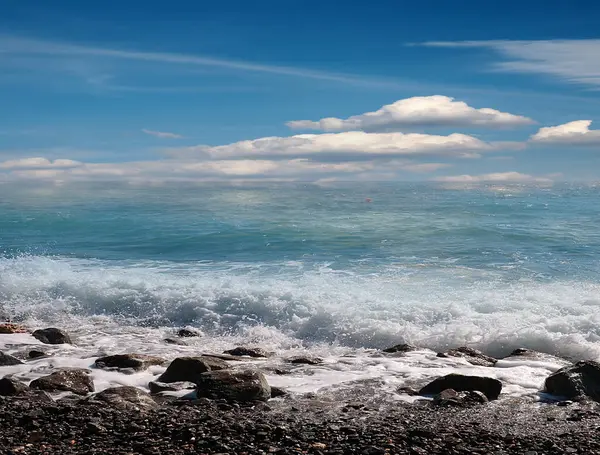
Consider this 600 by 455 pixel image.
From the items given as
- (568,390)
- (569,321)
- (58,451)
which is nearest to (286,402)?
(58,451)

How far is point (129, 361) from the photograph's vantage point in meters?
10.2

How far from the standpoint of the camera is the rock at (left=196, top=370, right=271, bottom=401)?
27.3 feet

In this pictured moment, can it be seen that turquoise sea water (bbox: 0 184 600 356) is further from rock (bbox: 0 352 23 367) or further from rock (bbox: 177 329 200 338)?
rock (bbox: 0 352 23 367)

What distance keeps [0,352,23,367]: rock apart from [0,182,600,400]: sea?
23 centimetres

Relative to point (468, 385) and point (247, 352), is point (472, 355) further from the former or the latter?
point (247, 352)

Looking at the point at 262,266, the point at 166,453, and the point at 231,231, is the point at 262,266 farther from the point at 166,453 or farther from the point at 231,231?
the point at 166,453

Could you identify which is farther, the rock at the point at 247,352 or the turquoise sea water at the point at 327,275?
the turquoise sea water at the point at 327,275

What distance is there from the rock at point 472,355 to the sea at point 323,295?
0.76 ft

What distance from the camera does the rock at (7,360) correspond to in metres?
10.2

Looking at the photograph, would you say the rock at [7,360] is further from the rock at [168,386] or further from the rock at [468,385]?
the rock at [468,385]

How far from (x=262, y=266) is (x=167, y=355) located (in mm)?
11239

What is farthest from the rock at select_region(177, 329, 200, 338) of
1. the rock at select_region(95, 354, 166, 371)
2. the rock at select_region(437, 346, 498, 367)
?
the rock at select_region(437, 346, 498, 367)

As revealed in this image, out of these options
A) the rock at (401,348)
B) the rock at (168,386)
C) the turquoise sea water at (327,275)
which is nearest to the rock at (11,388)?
the rock at (168,386)

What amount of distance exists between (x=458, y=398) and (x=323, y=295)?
318 inches
